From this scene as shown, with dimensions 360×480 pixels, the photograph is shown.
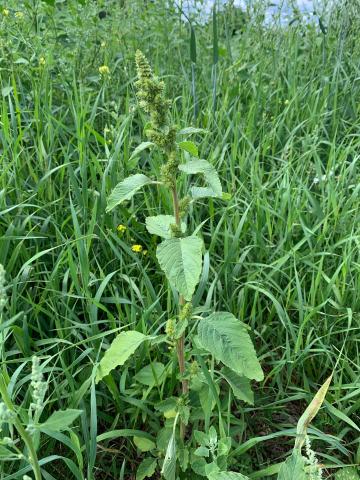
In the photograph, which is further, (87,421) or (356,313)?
(356,313)

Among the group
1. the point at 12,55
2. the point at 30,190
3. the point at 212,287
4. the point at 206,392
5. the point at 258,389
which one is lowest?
the point at 258,389

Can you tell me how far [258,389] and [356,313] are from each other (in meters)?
0.44

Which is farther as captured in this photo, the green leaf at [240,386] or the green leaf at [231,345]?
the green leaf at [240,386]

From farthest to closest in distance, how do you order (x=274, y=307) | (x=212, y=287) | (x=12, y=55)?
(x=12, y=55) → (x=274, y=307) → (x=212, y=287)

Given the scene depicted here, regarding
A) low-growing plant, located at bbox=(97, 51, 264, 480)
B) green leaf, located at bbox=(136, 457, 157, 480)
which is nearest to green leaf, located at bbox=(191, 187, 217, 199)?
low-growing plant, located at bbox=(97, 51, 264, 480)

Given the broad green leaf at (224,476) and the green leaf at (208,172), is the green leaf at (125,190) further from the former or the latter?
the broad green leaf at (224,476)

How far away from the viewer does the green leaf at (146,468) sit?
1.43 metres

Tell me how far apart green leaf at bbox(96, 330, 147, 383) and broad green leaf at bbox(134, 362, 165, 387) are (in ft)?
0.59

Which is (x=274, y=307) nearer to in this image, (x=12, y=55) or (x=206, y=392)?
(x=206, y=392)

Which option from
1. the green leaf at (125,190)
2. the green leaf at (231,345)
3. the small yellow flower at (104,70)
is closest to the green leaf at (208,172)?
the green leaf at (125,190)

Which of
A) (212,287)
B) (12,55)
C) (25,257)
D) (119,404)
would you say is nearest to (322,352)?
(212,287)

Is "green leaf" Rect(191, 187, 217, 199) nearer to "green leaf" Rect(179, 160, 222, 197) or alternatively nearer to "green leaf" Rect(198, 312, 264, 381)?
"green leaf" Rect(179, 160, 222, 197)

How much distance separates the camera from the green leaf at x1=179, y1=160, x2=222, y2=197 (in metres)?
1.27

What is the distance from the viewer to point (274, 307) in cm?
186
